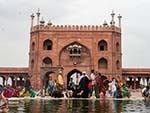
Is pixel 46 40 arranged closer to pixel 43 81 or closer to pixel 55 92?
pixel 43 81

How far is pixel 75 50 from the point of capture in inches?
1957

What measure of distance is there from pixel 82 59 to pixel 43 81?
5276mm

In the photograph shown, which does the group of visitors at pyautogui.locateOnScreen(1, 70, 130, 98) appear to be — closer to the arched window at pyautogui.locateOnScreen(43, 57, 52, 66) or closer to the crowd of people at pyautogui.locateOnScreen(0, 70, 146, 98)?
the crowd of people at pyautogui.locateOnScreen(0, 70, 146, 98)

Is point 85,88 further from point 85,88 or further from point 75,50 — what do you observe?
point 75,50

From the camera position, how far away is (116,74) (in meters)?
49.4

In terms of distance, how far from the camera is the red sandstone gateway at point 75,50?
49.3 meters

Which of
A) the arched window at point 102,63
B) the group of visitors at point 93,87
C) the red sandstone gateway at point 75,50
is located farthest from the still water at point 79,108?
the arched window at point 102,63

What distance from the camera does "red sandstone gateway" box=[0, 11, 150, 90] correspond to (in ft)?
162

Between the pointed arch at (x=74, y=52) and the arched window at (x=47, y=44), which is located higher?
the arched window at (x=47, y=44)

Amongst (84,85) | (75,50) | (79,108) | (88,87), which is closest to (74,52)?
(75,50)

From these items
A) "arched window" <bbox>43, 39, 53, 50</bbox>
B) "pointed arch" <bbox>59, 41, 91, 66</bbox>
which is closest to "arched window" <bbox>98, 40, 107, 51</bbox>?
"pointed arch" <bbox>59, 41, 91, 66</bbox>

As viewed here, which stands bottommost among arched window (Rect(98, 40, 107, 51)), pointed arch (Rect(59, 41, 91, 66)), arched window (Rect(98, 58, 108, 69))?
arched window (Rect(98, 58, 108, 69))

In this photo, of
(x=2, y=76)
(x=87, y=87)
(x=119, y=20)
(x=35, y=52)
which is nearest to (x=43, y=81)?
(x=35, y=52)

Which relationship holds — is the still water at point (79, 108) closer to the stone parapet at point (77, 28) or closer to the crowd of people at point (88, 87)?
the crowd of people at point (88, 87)
